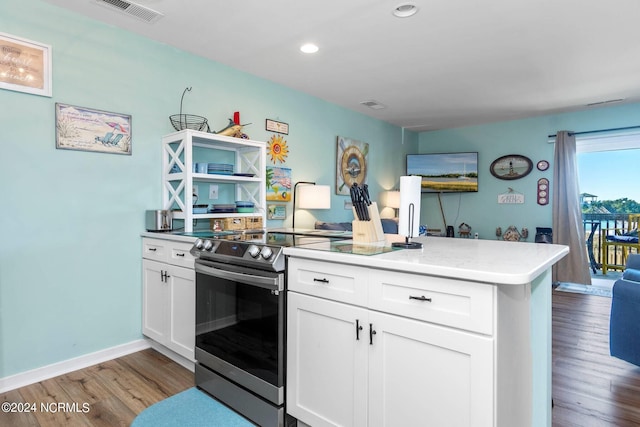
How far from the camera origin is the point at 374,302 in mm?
1445

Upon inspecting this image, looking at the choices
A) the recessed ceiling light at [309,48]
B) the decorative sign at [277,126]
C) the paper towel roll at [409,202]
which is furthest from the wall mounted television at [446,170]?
the paper towel roll at [409,202]

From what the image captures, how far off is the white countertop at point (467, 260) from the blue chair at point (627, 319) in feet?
3.20

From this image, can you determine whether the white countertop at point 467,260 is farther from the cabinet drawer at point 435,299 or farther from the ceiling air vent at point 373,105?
the ceiling air vent at point 373,105

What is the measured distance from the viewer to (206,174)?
2.79 m

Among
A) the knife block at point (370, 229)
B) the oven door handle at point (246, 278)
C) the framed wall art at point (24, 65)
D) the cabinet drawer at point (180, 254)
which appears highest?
the framed wall art at point (24, 65)

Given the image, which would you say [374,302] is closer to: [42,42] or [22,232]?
[22,232]

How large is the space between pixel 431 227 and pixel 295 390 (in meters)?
5.13

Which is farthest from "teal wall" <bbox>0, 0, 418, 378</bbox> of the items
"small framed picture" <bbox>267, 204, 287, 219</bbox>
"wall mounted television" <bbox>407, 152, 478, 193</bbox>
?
"wall mounted television" <bbox>407, 152, 478, 193</bbox>

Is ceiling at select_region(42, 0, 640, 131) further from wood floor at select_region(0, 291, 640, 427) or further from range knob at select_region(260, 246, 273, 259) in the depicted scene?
wood floor at select_region(0, 291, 640, 427)

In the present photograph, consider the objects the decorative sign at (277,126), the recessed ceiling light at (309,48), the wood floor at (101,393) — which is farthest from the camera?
the decorative sign at (277,126)

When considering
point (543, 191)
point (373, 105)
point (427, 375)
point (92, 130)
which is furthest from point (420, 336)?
point (543, 191)

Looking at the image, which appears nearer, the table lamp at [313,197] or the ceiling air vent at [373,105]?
the table lamp at [313,197]

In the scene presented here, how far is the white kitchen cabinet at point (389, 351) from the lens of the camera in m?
1.19

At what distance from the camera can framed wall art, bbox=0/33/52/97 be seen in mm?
2182
